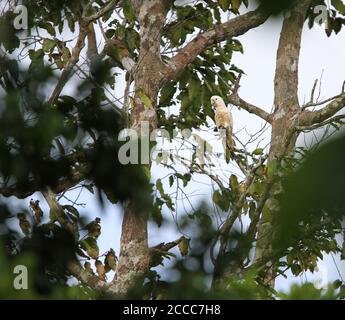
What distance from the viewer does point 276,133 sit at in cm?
382

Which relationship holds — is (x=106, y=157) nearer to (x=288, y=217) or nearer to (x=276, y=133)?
(x=288, y=217)

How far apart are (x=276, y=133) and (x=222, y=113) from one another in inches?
13.5

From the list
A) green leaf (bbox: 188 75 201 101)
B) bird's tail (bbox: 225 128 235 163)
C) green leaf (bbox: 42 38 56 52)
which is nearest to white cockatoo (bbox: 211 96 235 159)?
bird's tail (bbox: 225 128 235 163)

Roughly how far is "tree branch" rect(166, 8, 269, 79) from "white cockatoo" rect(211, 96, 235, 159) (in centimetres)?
42

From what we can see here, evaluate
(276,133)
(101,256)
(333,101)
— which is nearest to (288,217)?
(101,256)

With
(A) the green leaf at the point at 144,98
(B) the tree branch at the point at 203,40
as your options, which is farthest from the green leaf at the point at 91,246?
(B) the tree branch at the point at 203,40

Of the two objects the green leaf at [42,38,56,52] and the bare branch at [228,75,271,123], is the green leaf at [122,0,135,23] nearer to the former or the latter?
the green leaf at [42,38,56,52]

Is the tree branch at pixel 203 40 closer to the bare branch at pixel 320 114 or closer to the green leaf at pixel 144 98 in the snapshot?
the green leaf at pixel 144 98

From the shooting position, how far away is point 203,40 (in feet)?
10.7

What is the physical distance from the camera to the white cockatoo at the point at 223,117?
363 centimetres

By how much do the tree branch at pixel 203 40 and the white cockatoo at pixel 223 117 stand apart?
42cm

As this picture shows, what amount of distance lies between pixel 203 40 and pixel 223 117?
0.59 m

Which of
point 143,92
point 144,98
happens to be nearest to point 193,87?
→ point 143,92
